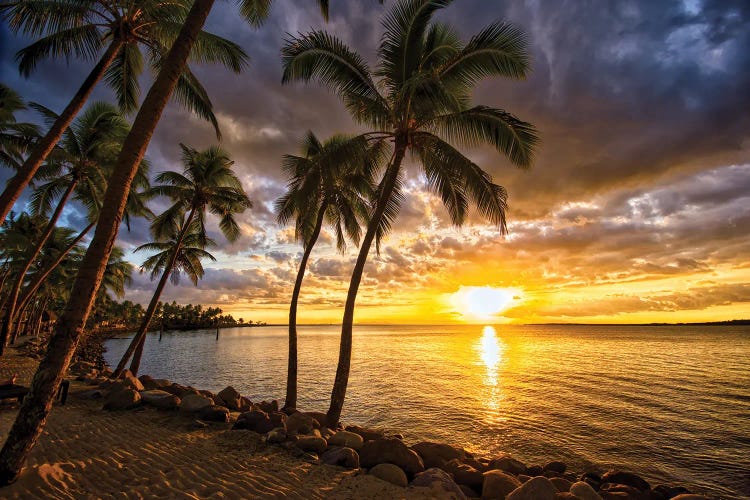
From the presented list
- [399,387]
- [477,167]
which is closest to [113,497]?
[477,167]

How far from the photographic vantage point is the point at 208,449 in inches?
259

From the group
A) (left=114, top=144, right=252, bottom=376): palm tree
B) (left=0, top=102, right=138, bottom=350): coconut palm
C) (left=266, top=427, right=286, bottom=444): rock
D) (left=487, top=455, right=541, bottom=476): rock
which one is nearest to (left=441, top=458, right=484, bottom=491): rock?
(left=487, top=455, right=541, bottom=476): rock

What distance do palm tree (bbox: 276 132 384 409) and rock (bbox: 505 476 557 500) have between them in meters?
7.93

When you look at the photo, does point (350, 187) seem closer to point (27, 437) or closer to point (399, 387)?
point (27, 437)

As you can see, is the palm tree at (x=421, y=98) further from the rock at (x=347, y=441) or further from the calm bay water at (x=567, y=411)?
the calm bay water at (x=567, y=411)

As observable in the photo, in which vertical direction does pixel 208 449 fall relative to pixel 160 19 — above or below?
below

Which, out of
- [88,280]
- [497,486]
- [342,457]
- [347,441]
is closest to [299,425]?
[347,441]

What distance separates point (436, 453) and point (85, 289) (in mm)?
7622

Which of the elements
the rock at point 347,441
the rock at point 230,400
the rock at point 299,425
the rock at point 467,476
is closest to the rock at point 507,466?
the rock at point 467,476

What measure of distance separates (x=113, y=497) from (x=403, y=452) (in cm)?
459

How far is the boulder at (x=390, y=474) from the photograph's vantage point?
5609 millimetres

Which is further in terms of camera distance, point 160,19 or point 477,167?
point 160,19

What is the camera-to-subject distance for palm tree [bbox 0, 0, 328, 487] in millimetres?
4223

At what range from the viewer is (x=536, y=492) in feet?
16.7
